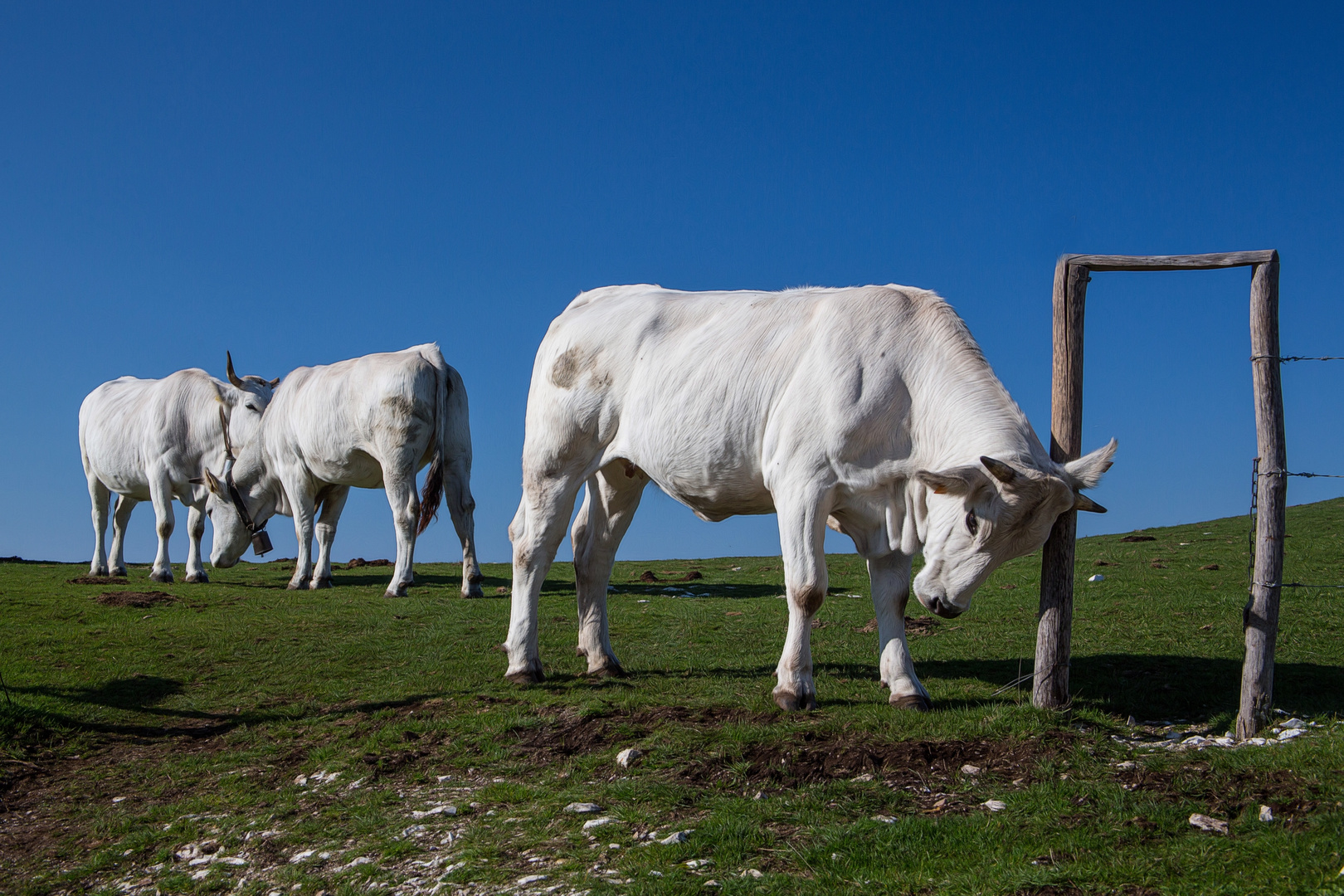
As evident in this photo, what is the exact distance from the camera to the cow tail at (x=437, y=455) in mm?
15980

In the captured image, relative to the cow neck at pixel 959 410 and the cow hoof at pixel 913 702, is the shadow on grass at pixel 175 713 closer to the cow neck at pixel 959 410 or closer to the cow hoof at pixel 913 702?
the cow hoof at pixel 913 702

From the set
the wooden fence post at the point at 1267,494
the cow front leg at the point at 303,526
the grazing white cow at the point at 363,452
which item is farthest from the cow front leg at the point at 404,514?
the wooden fence post at the point at 1267,494

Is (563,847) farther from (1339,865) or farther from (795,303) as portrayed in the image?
(795,303)

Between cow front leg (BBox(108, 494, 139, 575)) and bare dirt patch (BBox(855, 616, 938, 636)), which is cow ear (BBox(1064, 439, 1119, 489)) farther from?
cow front leg (BBox(108, 494, 139, 575))

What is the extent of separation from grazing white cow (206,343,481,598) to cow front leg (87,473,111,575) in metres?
2.48

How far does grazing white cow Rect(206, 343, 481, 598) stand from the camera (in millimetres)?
15594

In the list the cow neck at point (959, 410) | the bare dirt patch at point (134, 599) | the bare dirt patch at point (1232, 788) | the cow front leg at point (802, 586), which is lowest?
the bare dirt patch at point (1232, 788)

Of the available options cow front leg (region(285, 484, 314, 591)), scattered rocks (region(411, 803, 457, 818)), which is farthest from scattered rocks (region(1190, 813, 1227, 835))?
cow front leg (region(285, 484, 314, 591))

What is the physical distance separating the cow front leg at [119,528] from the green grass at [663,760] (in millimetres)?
7055

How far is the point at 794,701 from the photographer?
23.3 feet

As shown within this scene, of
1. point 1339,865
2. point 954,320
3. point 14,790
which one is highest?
point 954,320

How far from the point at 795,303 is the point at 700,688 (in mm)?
3223

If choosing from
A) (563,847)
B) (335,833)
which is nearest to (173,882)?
(335,833)

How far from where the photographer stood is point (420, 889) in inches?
185
